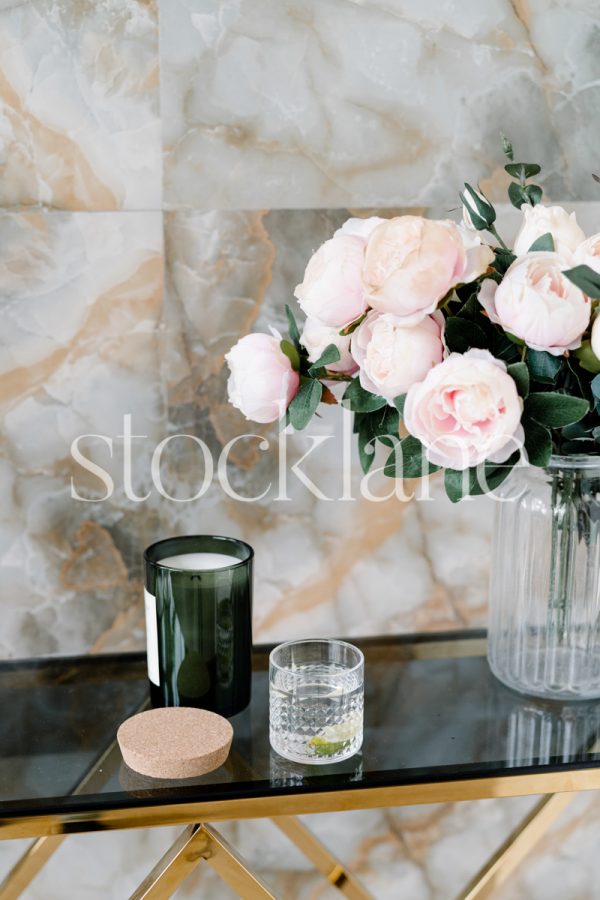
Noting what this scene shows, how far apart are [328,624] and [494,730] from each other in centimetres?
24

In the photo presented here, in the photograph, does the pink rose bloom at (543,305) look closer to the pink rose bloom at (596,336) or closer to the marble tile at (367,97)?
the pink rose bloom at (596,336)

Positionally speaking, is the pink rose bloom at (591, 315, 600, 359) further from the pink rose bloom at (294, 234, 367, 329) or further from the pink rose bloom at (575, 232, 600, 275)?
the pink rose bloom at (294, 234, 367, 329)

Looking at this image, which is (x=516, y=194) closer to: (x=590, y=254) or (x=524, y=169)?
(x=524, y=169)

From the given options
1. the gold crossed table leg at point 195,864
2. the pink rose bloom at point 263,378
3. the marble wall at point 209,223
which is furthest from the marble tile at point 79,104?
the gold crossed table leg at point 195,864

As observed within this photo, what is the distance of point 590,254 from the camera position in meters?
0.71

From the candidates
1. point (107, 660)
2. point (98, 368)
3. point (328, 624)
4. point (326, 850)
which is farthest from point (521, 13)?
point (326, 850)

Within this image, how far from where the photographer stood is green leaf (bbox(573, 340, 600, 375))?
2.43 feet

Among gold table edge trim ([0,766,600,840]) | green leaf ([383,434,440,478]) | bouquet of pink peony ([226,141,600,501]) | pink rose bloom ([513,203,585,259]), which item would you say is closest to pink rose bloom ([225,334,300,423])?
bouquet of pink peony ([226,141,600,501])

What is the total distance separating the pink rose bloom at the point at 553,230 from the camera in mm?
745

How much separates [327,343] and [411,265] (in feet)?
0.44

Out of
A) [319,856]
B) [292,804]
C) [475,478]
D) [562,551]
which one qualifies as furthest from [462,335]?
[319,856]

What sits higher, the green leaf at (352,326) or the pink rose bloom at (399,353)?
the green leaf at (352,326)

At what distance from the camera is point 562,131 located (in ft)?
3.30

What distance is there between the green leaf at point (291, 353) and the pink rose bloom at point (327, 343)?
0.03ft
